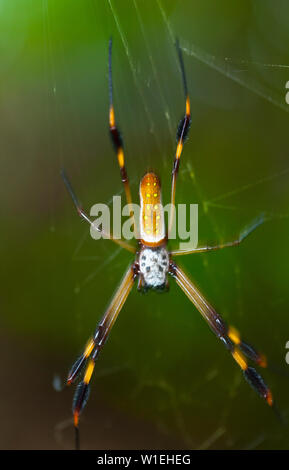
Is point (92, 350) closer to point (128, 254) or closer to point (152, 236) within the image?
point (152, 236)

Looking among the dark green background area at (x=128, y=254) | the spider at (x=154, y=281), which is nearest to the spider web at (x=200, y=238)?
the dark green background area at (x=128, y=254)

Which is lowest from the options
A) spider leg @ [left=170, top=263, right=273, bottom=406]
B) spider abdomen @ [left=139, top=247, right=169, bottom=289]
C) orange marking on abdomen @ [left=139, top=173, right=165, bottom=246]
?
spider leg @ [left=170, top=263, right=273, bottom=406]

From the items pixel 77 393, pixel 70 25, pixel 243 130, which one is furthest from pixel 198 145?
pixel 77 393

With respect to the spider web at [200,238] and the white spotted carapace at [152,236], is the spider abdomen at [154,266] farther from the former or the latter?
the spider web at [200,238]

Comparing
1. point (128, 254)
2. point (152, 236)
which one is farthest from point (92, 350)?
point (128, 254)

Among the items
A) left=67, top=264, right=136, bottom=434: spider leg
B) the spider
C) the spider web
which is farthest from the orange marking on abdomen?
the spider web

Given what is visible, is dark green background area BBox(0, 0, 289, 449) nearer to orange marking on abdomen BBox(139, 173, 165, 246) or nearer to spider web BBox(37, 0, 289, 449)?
spider web BBox(37, 0, 289, 449)
